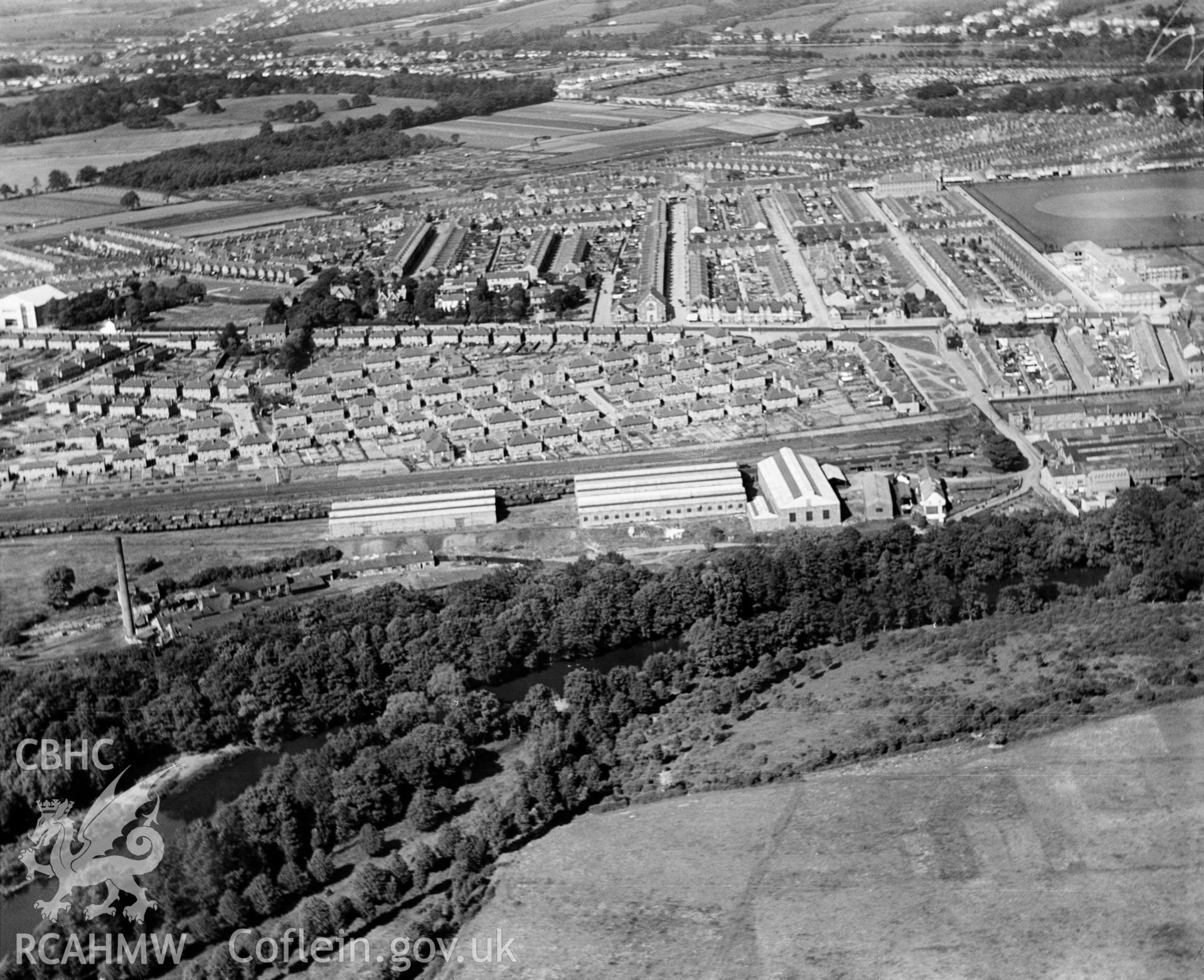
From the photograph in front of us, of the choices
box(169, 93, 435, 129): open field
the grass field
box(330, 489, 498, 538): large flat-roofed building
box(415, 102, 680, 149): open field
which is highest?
box(169, 93, 435, 129): open field

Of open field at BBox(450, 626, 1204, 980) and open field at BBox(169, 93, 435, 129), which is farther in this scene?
open field at BBox(169, 93, 435, 129)

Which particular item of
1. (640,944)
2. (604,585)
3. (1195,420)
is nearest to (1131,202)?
(1195,420)

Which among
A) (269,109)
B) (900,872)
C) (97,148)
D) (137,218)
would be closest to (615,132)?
(269,109)

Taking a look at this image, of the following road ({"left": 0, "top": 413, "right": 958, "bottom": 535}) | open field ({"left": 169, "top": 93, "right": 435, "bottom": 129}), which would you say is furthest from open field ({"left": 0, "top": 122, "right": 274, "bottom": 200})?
road ({"left": 0, "top": 413, "right": 958, "bottom": 535})

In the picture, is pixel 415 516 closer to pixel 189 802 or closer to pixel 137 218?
pixel 189 802

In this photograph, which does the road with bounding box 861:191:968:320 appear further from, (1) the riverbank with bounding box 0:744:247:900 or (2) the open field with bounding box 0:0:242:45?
(2) the open field with bounding box 0:0:242:45

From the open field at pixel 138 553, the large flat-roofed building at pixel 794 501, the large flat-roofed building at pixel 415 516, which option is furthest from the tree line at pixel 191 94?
the large flat-roofed building at pixel 794 501
